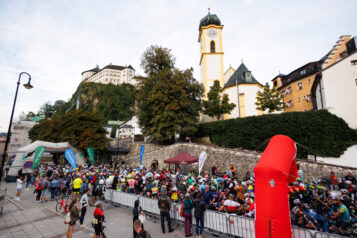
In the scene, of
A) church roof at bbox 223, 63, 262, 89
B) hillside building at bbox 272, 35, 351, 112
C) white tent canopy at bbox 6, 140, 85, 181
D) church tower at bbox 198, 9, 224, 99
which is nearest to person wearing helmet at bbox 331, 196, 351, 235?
white tent canopy at bbox 6, 140, 85, 181

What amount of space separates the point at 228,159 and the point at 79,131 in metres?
24.6

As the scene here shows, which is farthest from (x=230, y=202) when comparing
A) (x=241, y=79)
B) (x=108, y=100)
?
(x=108, y=100)

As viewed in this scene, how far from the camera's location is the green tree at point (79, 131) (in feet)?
98.5

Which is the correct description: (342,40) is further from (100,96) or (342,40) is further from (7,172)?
(100,96)

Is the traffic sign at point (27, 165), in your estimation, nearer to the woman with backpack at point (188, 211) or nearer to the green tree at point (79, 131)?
the woman with backpack at point (188, 211)

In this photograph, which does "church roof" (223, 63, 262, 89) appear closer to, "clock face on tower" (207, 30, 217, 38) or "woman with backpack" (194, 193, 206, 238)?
"clock face on tower" (207, 30, 217, 38)

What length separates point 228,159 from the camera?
2153 centimetres

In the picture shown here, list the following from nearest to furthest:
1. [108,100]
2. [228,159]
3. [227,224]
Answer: [227,224]
[228,159]
[108,100]

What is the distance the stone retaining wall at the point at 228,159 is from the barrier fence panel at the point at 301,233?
1367 centimetres

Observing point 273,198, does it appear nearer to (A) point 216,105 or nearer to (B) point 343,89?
(B) point 343,89

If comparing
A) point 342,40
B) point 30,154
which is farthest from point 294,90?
point 30,154

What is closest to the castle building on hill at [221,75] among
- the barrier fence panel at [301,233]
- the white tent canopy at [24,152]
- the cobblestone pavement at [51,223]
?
the white tent canopy at [24,152]

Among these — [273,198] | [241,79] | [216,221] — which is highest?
[241,79]

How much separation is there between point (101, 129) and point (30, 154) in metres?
11.7
